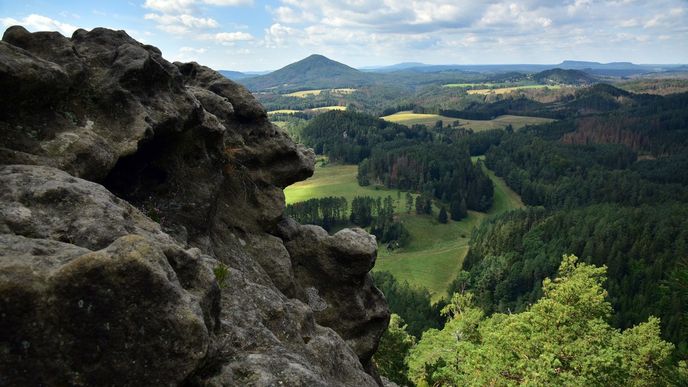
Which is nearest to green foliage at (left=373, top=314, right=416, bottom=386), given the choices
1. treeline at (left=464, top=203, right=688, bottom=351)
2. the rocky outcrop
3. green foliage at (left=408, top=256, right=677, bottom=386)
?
green foliage at (left=408, top=256, right=677, bottom=386)

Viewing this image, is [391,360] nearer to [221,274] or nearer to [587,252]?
[221,274]

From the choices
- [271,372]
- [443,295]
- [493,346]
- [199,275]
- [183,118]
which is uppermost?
[183,118]

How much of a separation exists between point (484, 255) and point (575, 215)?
47.8 meters

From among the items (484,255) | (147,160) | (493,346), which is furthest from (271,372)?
(484,255)

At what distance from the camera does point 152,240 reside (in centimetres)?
1206

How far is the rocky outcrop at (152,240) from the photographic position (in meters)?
9.35

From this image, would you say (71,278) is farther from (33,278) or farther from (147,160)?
(147,160)

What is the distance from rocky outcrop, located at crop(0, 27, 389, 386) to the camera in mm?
9352

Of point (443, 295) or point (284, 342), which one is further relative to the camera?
point (443, 295)

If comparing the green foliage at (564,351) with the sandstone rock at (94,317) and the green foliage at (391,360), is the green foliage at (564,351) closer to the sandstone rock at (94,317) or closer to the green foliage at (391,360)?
the green foliage at (391,360)

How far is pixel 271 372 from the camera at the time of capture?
12.1 metres

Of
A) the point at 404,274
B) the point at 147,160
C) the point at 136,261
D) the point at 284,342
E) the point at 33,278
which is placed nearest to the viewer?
the point at 33,278

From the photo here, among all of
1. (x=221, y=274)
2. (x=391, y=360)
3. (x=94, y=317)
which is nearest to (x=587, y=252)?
(x=391, y=360)

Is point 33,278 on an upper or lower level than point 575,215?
upper
